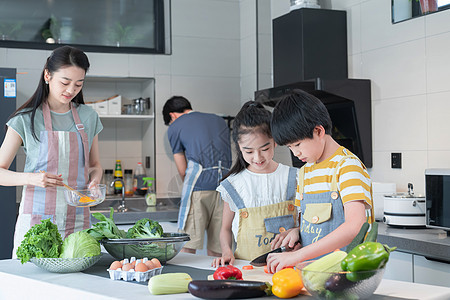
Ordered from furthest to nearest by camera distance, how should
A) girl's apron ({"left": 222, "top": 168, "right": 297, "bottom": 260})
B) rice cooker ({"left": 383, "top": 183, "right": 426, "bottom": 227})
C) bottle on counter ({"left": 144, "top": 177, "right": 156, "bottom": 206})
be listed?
bottle on counter ({"left": 144, "top": 177, "right": 156, "bottom": 206})
rice cooker ({"left": 383, "top": 183, "right": 426, "bottom": 227})
girl's apron ({"left": 222, "top": 168, "right": 297, "bottom": 260})

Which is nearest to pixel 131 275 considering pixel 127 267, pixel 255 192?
pixel 127 267

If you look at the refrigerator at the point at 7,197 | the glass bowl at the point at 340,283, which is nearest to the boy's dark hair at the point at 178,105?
the refrigerator at the point at 7,197

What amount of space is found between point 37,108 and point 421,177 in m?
1.93

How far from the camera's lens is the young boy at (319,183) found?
156cm

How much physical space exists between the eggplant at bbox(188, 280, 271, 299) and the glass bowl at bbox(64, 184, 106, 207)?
0.79m

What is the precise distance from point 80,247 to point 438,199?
5.21ft

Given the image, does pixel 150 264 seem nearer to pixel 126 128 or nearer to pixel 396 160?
pixel 396 160

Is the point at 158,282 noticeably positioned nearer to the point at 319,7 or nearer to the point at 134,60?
the point at 319,7

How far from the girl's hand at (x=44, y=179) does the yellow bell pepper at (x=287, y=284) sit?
989 millimetres

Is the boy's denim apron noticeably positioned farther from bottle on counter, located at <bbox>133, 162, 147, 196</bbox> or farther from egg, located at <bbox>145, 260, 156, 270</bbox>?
bottle on counter, located at <bbox>133, 162, 147, 196</bbox>

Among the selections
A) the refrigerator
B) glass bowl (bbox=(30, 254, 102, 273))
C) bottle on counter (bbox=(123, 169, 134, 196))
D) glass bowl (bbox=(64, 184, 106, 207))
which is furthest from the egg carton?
bottle on counter (bbox=(123, 169, 134, 196))

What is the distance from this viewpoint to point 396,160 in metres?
3.08

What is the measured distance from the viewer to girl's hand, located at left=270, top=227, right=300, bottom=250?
1842mm

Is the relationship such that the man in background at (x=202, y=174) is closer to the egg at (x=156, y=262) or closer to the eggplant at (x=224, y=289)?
the egg at (x=156, y=262)
